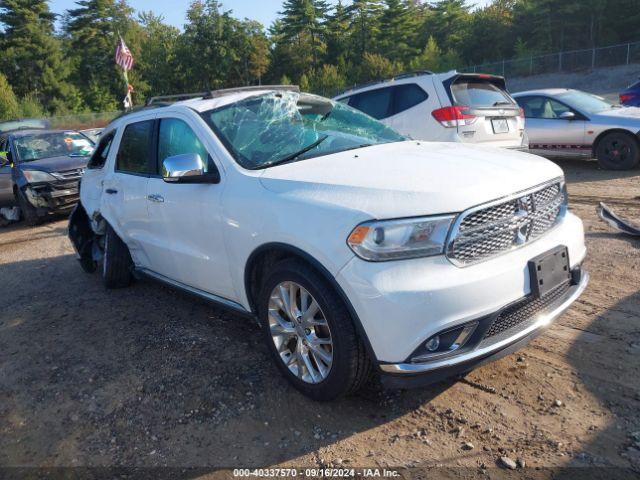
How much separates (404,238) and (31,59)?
69.5 m

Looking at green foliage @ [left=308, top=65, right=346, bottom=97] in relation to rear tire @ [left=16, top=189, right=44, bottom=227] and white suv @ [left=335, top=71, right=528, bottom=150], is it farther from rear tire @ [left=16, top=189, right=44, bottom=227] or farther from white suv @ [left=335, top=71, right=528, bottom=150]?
white suv @ [left=335, top=71, right=528, bottom=150]

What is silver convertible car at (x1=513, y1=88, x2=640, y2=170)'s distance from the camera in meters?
8.94

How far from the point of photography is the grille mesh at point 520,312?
2.67 meters

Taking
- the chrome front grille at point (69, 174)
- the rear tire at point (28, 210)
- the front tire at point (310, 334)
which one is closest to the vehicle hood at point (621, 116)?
the front tire at point (310, 334)

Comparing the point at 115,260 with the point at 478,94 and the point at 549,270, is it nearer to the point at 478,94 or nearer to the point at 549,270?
the point at 549,270

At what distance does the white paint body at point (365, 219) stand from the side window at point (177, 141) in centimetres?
7

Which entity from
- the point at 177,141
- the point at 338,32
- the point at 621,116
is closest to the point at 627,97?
the point at 621,116

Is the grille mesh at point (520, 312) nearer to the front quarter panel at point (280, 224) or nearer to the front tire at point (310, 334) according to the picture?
the front tire at point (310, 334)

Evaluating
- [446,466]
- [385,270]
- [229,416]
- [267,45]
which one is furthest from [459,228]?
[267,45]

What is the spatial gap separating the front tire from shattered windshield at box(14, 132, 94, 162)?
8964 millimetres

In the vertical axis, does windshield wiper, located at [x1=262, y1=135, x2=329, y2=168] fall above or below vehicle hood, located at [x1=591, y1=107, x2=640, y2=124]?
above

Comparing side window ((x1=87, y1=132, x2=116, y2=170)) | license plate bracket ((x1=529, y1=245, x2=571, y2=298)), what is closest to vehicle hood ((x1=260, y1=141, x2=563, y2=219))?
license plate bracket ((x1=529, y1=245, x2=571, y2=298))

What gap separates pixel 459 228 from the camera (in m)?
2.56

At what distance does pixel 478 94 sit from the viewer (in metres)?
7.67
